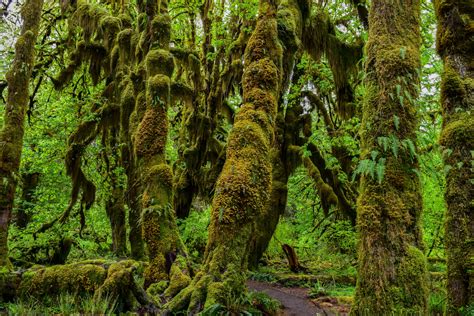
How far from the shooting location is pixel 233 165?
5469mm

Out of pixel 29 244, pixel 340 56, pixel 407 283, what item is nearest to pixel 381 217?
pixel 407 283

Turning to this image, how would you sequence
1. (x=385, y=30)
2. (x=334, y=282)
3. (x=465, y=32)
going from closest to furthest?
(x=385, y=30), (x=465, y=32), (x=334, y=282)

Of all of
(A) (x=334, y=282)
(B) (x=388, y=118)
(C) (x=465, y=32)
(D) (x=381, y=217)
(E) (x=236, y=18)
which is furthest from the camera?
(E) (x=236, y=18)

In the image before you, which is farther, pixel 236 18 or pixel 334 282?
pixel 236 18

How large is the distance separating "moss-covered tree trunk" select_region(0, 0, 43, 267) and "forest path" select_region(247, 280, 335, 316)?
220 inches

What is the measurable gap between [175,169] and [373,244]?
12224 millimetres

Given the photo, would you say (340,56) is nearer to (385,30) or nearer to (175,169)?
(385,30)

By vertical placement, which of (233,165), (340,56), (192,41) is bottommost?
(233,165)

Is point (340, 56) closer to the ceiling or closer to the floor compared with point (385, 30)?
closer to the ceiling

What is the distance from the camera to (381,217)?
404 centimetres

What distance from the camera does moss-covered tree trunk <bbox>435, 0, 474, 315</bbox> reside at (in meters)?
4.59

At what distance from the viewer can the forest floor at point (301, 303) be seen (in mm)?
6590

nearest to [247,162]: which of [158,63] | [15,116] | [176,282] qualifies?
[176,282]

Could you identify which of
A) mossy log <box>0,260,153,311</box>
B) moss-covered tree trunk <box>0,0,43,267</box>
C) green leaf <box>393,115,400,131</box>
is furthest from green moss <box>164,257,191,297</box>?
green leaf <box>393,115,400,131</box>
